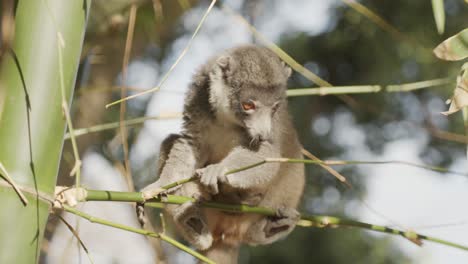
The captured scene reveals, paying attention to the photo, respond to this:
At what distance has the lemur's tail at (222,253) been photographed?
238 centimetres

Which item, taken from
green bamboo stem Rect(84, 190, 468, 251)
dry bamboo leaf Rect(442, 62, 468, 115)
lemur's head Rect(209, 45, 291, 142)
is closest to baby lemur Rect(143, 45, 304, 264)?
lemur's head Rect(209, 45, 291, 142)

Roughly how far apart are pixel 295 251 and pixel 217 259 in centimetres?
307

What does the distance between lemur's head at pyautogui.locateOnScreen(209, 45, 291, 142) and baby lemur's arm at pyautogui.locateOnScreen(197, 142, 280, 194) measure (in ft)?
0.18

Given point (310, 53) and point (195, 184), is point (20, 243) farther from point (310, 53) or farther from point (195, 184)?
point (310, 53)

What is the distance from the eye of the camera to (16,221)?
3.86 ft

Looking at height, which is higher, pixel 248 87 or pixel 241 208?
pixel 248 87

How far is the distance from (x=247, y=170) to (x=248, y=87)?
361 millimetres

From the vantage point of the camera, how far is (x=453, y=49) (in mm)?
1486

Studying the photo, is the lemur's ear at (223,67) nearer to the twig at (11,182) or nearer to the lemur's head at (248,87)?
the lemur's head at (248,87)

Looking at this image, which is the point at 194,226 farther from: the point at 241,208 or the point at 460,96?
the point at 460,96

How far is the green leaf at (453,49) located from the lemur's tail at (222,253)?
1.23 metres

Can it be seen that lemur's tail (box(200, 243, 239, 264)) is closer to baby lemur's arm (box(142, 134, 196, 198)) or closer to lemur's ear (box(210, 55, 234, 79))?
baby lemur's arm (box(142, 134, 196, 198))

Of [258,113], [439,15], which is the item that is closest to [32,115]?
[439,15]

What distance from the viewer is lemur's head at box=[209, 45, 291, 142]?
2.40 meters
